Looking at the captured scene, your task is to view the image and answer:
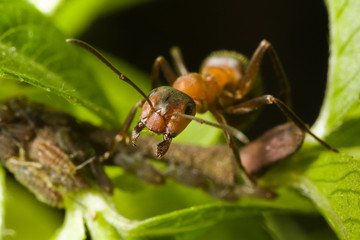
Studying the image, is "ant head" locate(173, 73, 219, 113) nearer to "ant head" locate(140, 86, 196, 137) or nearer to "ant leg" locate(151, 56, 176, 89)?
"ant leg" locate(151, 56, 176, 89)

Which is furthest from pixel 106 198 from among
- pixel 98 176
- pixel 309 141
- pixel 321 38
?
pixel 321 38

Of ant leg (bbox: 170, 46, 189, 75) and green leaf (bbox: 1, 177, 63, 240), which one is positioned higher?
ant leg (bbox: 170, 46, 189, 75)

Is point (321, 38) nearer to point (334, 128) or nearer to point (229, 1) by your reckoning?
point (229, 1)

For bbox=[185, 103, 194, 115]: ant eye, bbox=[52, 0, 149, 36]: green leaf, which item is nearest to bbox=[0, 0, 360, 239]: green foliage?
bbox=[185, 103, 194, 115]: ant eye

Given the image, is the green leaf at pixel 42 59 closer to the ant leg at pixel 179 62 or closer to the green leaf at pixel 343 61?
the green leaf at pixel 343 61

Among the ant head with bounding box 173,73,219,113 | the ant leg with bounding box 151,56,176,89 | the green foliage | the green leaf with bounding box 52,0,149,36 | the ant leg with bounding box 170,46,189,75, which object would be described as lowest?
the green foliage

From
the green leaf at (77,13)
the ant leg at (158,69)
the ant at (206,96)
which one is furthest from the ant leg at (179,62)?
the green leaf at (77,13)

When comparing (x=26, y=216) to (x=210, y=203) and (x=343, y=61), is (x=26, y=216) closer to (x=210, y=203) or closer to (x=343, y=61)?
(x=210, y=203)
